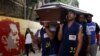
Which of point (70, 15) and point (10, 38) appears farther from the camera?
point (10, 38)

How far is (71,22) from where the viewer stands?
7902 mm

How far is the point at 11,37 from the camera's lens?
583 inches

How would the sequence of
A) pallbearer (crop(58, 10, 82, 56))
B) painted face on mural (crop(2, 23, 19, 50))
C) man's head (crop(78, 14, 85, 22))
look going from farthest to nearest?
painted face on mural (crop(2, 23, 19, 50)), man's head (crop(78, 14, 85, 22)), pallbearer (crop(58, 10, 82, 56))

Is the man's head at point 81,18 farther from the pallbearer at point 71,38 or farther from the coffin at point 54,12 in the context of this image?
the pallbearer at point 71,38

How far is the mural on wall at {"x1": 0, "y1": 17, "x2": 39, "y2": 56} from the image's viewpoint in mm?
13944

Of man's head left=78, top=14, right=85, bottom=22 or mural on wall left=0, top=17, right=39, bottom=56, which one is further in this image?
mural on wall left=0, top=17, right=39, bottom=56

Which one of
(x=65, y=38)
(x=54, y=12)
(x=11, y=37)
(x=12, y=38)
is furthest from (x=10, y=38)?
(x=65, y=38)

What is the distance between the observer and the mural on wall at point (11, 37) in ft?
45.7

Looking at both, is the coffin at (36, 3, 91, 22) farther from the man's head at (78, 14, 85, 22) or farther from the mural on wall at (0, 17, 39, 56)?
the mural on wall at (0, 17, 39, 56)

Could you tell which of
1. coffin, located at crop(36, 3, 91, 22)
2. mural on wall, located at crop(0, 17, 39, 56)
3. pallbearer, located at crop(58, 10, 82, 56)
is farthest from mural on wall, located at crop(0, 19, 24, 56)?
pallbearer, located at crop(58, 10, 82, 56)

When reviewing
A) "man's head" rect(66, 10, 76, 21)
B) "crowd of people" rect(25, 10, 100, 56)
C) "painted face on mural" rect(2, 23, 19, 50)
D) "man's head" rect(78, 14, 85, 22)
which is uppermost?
"man's head" rect(66, 10, 76, 21)

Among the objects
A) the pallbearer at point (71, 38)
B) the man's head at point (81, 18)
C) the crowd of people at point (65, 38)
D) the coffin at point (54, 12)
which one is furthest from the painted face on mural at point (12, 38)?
the pallbearer at point (71, 38)

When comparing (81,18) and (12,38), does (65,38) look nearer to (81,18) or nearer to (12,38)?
(81,18)

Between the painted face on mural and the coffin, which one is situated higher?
the coffin
